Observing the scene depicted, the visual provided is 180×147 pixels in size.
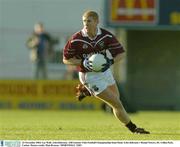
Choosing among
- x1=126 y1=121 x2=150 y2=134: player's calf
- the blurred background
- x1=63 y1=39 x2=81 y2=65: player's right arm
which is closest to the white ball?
x1=63 y1=39 x2=81 y2=65: player's right arm

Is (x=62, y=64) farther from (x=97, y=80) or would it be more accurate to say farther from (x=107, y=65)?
(x=107, y=65)

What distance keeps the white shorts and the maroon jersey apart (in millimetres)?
142

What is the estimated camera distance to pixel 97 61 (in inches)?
532

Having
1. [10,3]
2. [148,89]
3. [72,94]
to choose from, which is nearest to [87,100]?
[72,94]

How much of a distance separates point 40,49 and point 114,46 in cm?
1294

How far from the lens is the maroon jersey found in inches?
543

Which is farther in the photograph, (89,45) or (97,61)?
(89,45)

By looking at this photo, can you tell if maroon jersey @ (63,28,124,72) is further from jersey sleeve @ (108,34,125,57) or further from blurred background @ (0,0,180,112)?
blurred background @ (0,0,180,112)

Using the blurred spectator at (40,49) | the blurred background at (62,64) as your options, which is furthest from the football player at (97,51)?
the blurred spectator at (40,49)

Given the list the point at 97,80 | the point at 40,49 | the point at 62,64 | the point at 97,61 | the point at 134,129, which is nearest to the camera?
the point at 97,61

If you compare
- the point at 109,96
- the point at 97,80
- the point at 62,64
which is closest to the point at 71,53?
the point at 97,80

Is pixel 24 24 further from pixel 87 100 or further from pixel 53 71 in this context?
pixel 87 100

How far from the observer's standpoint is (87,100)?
2611 centimetres

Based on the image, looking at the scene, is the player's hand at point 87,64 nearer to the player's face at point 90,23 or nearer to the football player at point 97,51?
the football player at point 97,51
